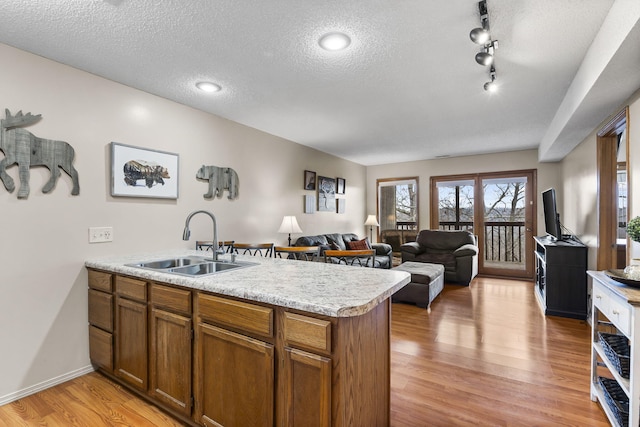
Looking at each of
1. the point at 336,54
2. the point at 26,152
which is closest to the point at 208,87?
the point at 336,54

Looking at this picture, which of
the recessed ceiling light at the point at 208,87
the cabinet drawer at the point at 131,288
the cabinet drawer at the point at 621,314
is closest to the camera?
the cabinet drawer at the point at 621,314

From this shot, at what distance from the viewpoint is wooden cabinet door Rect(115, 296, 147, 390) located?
1963 millimetres

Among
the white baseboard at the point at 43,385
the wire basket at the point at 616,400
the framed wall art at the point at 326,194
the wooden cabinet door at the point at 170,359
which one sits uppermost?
the framed wall art at the point at 326,194

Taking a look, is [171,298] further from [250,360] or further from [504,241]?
[504,241]

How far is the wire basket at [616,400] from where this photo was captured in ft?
5.28

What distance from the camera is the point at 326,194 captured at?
225 inches

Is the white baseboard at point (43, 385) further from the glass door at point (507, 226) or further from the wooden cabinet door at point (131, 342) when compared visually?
the glass door at point (507, 226)

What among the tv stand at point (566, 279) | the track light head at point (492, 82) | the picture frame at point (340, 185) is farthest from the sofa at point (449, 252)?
the track light head at point (492, 82)

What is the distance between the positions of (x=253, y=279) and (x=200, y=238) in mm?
1926

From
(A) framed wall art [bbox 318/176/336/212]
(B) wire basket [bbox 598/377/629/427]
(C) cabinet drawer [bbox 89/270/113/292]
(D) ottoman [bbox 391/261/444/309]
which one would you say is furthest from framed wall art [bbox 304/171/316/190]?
(B) wire basket [bbox 598/377/629/427]

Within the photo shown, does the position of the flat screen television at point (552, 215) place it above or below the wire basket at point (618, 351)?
above

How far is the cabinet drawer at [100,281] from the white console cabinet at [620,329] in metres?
3.08

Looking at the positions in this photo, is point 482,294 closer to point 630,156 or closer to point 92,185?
point 630,156

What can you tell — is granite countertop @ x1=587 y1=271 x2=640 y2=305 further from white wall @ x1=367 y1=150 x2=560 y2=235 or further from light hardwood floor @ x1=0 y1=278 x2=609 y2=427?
white wall @ x1=367 y1=150 x2=560 y2=235
